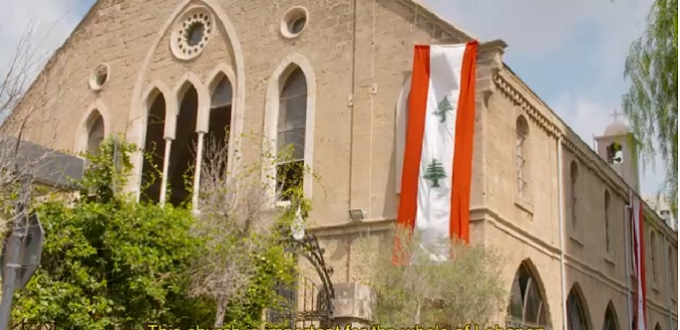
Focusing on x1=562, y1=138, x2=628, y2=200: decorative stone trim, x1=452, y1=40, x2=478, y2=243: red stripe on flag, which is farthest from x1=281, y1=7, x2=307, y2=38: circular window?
x1=562, y1=138, x2=628, y2=200: decorative stone trim

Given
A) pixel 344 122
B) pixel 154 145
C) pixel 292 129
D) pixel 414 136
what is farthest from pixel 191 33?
pixel 414 136

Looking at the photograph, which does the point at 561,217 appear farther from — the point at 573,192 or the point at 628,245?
the point at 628,245

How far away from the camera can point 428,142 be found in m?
15.6

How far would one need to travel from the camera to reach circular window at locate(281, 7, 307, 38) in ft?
60.2

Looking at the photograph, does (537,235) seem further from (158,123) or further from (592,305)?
(158,123)

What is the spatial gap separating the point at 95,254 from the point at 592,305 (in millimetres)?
11194

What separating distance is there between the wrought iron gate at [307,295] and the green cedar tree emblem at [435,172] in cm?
220

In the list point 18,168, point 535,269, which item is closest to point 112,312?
point 18,168

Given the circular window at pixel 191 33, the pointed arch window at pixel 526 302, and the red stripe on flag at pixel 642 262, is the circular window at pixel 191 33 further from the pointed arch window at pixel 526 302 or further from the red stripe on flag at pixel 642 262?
the red stripe on flag at pixel 642 262

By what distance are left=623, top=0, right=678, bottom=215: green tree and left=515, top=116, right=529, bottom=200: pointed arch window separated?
3862 mm

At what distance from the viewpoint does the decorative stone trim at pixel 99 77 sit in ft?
69.6

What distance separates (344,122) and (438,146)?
217 centimetres

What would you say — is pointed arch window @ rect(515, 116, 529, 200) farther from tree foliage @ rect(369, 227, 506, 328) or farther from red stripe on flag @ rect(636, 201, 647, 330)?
red stripe on flag @ rect(636, 201, 647, 330)

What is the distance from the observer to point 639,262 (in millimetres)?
22984
